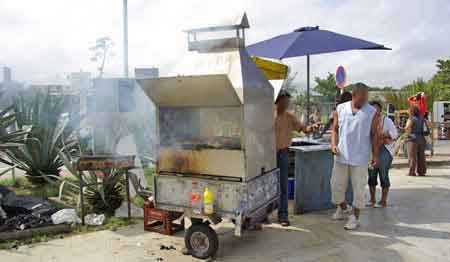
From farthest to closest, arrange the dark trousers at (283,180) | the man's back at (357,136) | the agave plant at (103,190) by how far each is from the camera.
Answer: the agave plant at (103,190) → the dark trousers at (283,180) → the man's back at (357,136)

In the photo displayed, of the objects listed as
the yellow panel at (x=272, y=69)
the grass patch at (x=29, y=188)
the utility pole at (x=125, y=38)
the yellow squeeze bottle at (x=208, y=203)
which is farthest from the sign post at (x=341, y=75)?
the grass patch at (x=29, y=188)

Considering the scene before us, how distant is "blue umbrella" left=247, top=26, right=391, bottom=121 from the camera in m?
6.12

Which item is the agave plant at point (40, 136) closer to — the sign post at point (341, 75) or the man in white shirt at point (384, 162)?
the man in white shirt at point (384, 162)

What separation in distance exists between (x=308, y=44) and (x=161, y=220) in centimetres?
364

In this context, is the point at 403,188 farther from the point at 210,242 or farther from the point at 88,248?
the point at 88,248

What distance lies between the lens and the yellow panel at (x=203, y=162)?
3.63 metres

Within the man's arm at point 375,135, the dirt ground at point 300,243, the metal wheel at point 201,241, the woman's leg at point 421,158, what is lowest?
the dirt ground at point 300,243

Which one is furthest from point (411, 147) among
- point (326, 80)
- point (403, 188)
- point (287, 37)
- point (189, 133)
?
point (326, 80)

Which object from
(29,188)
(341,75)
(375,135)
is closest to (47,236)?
(29,188)

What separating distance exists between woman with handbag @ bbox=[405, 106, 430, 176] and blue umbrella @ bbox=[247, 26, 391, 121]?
5.83 ft

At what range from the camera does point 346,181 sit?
4.68 m

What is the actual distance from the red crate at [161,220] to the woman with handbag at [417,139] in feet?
17.9

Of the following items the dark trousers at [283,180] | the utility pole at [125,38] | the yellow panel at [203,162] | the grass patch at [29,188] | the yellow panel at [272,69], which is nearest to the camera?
the yellow panel at [203,162]

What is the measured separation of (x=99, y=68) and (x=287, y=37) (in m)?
3.10
